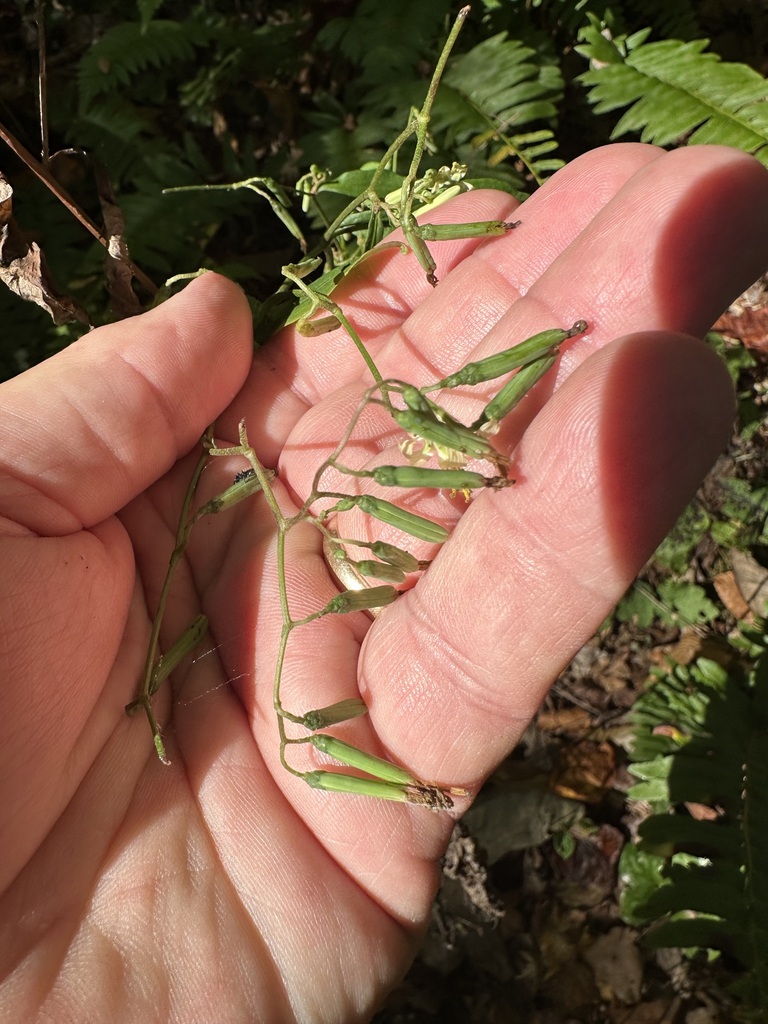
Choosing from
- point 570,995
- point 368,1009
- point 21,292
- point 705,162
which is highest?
point 21,292

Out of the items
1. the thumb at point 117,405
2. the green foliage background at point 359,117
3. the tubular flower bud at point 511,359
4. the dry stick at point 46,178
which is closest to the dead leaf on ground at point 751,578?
the green foliage background at point 359,117

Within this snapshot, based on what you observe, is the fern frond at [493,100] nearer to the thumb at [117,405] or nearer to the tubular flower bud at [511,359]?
the thumb at [117,405]

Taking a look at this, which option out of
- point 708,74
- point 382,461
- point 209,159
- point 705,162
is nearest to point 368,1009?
point 382,461

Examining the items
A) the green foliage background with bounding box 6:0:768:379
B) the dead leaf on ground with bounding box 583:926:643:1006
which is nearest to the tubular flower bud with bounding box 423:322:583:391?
the green foliage background with bounding box 6:0:768:379

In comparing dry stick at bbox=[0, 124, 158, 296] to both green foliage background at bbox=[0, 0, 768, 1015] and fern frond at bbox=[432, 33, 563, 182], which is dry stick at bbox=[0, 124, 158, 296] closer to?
green foliage background at bbox=[0, 0, 768, 1015]

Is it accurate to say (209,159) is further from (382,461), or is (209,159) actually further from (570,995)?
(570,995)

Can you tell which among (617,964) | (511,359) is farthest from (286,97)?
(617,964)
